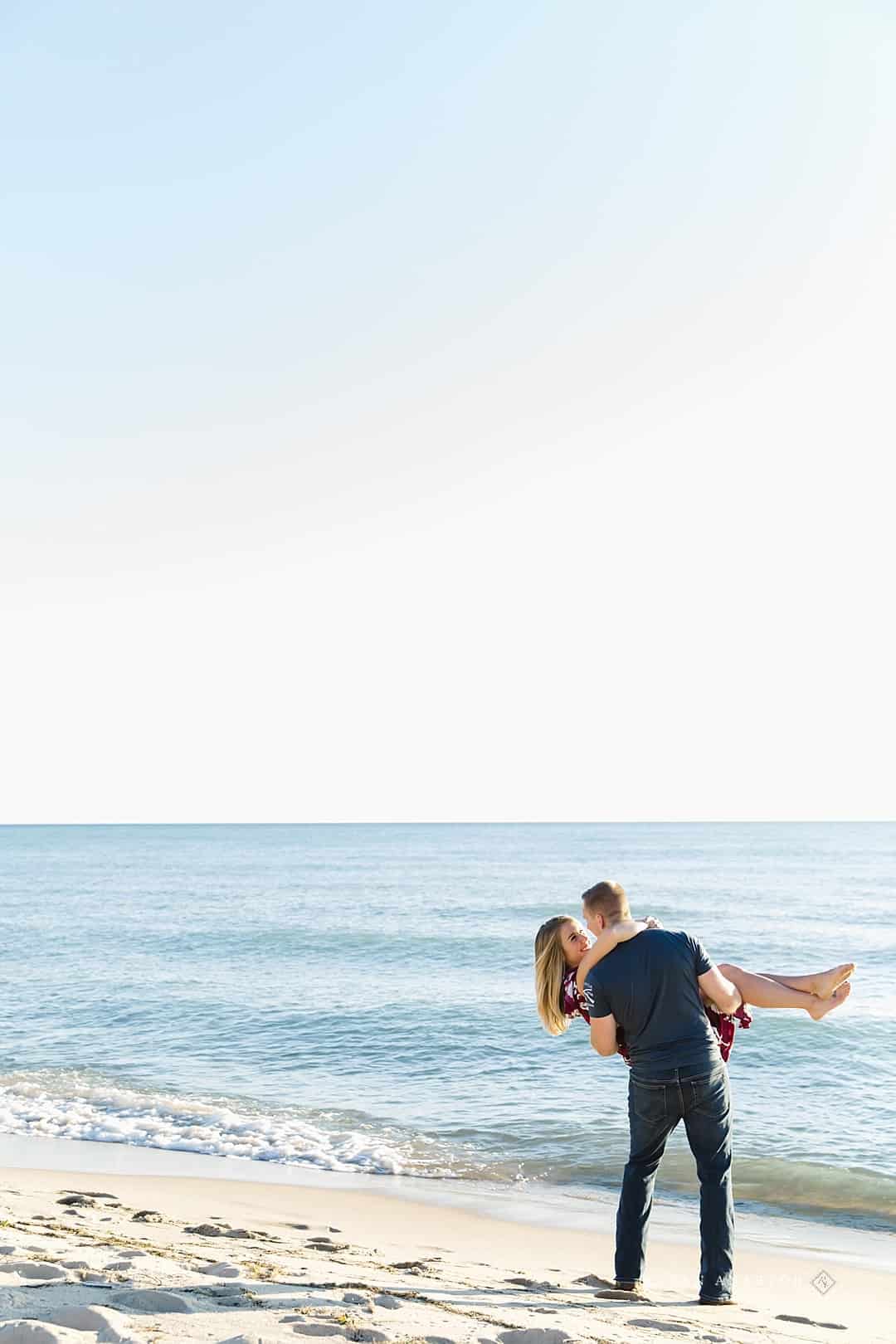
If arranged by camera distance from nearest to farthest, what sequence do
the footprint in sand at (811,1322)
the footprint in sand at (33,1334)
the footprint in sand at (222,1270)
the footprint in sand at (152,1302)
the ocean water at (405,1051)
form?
the footprint in sand at (33,1334) → the footprint in sand at (152,1302) → the footprint in sand at (222,1270) → the footprint in sand at (811,1322) → the ocean water at (405,1051)

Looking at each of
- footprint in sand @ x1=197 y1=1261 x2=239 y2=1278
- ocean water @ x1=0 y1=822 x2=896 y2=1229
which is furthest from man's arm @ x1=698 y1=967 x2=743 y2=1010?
ocean water @ x1=0 y1=822 x2=896 y2=1229

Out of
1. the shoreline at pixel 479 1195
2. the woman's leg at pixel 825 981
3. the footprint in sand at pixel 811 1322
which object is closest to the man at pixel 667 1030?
the woman's leg at pixel 825 981

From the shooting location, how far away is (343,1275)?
5.38m

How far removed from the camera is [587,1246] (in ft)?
24.5

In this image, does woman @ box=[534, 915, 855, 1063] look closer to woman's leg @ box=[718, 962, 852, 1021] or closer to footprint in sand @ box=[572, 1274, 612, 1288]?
woman's leg @ box=[718, 962, 852, 1021]

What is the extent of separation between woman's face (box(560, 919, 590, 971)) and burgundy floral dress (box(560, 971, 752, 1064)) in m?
0.07

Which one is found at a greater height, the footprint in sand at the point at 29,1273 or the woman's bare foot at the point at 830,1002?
the woman's bare foot at the point at 830,1002

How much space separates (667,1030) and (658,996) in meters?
0.17

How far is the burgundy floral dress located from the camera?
5176mm

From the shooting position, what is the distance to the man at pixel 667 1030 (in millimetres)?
5031

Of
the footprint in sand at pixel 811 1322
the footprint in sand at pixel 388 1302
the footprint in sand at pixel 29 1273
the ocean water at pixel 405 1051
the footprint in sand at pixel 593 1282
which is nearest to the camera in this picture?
the footprint in sand at pixel 29 1273

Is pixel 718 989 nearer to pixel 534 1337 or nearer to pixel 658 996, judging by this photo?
pixel 658 996

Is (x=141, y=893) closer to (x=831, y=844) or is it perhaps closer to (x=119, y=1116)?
(x=119, y=1116)

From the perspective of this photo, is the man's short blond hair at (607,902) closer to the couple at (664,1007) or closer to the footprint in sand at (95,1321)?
the couple at (664,1007)
